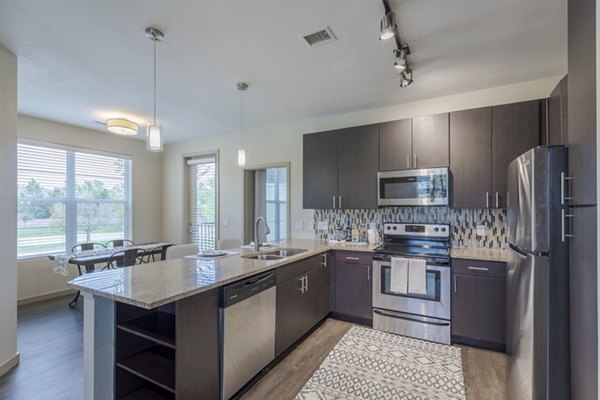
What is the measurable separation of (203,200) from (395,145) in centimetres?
385

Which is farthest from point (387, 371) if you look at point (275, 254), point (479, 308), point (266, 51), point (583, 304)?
point (266, 51)

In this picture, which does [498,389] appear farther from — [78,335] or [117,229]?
[117,229]

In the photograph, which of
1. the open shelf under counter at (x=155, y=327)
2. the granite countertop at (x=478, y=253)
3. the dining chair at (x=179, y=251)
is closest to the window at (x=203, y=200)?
the dining chair at (x=179, y=251)

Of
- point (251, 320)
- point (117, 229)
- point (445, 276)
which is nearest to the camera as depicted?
point (251, 320)

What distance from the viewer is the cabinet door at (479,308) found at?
8.66 feet

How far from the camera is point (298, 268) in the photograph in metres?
2.81

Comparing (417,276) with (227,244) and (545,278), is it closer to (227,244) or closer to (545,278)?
(545,278)

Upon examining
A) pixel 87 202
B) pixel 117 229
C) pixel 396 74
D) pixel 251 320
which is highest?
pixel 396 74

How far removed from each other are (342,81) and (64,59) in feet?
8.63

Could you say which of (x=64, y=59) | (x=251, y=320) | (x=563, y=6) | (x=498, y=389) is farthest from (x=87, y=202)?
(x=563, y=6)

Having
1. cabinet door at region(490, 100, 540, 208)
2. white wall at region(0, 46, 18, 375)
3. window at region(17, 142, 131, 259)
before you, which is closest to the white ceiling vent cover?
cabinet door at region(490, 100, 540, 208)

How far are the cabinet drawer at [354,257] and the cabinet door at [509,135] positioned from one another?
1393 mm

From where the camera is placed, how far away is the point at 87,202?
4.89 meters

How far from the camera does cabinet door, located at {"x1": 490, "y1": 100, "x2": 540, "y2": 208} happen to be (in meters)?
2.73
